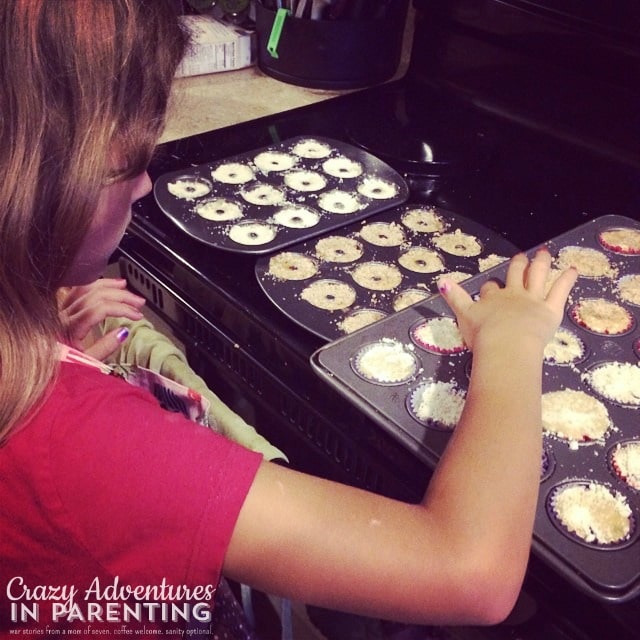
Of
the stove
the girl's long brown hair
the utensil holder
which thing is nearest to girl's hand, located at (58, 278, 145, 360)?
the stove

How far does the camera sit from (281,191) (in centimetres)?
140

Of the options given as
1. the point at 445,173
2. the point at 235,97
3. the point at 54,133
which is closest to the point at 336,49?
the point at 235,97

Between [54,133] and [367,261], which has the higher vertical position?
[54,133]

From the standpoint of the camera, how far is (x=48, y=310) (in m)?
0.77

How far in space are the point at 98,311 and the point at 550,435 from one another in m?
0.72

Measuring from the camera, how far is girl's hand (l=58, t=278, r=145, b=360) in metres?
1.16

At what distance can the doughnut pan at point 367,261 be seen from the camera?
108cm

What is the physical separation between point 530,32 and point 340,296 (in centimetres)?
74

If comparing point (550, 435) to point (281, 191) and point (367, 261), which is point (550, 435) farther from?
point (281, 191)

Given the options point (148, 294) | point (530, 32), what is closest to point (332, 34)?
point (530, 32)

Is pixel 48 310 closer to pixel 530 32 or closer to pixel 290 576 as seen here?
pixel 290 576

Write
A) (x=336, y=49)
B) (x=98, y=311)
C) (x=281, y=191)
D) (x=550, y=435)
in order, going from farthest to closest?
(x=336, y=49) < (x=281, y=191) < (x=98, y=311) < (x=550, y=435)

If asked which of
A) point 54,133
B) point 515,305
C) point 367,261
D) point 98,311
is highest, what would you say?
point 54,133

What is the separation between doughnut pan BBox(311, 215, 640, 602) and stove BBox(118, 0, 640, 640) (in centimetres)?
3
